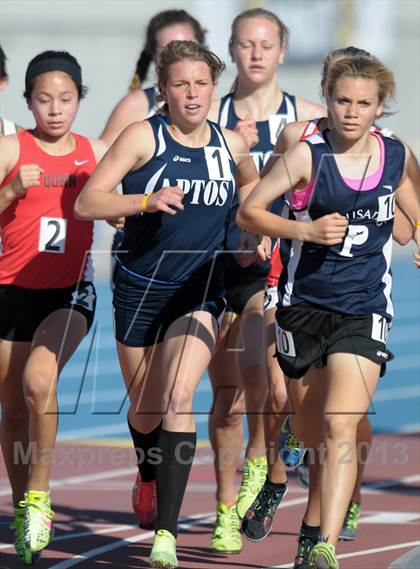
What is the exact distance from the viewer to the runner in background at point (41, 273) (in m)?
7.37

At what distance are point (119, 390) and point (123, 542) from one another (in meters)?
6.32

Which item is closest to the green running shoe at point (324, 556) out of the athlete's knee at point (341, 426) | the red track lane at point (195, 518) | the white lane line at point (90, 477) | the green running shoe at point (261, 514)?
the athlete's knee at point (341, 426)

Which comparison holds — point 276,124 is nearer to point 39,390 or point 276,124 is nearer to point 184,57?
point 184,57

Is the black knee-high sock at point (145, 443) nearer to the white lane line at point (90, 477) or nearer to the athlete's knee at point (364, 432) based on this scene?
the athlete's knee at point (364, 432)

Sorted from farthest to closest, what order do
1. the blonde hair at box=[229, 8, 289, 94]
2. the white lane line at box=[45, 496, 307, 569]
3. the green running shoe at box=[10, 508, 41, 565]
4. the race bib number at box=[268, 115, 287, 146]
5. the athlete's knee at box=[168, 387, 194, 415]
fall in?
the blonde hair at box=[229, 8, 289, 94] < the race bib number at box=[268, 115, 287, 146] < the white lane line at box=[45, 496, 307, 569] < the green running shoe at box=[10, 508, 41, 565] < the athlete's knee at box=[168, 387, 194, 415]

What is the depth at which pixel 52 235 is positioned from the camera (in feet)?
24.7

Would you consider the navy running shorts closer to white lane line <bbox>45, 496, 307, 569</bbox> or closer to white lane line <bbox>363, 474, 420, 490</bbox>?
white lane line <bbox>45, 496, 307, 569</bbox>

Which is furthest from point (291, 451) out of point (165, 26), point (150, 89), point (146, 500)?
point (165, 26)

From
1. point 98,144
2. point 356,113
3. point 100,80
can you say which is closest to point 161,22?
point 98,144

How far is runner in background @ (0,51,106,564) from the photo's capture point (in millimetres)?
7367

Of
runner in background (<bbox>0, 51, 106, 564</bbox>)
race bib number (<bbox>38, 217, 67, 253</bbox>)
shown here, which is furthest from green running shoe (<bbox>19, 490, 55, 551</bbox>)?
race bib number (<bbox>38, 217, 67, 253</bbox>)

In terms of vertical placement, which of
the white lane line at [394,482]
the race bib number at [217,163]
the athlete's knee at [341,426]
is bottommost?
the white lane line at [394,482]

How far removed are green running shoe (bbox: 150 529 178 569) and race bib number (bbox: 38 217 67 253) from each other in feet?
5.38

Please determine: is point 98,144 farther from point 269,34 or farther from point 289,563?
point 289,563
